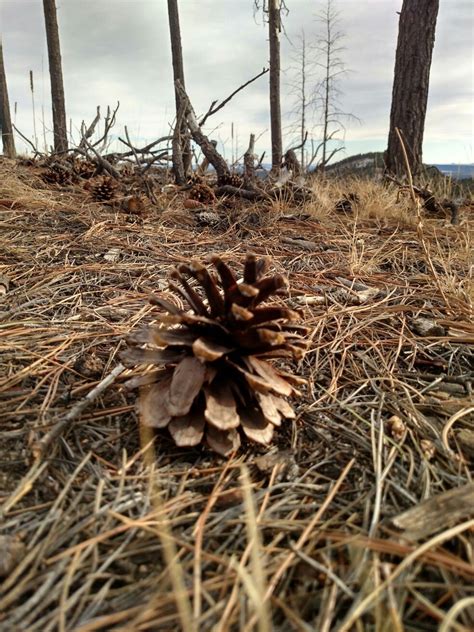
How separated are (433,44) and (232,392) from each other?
5238mm

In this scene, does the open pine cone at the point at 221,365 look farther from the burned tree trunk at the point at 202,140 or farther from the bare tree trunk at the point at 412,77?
the bare tree trunk at the point at 412,77

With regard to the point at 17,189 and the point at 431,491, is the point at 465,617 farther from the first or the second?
the point at 17,189

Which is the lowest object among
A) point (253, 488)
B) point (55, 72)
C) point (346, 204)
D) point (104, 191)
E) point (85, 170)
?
point (253, 488)

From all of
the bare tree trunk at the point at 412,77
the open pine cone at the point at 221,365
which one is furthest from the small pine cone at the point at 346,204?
the open pine cone at the point at 221,365

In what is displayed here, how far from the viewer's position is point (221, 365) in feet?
3.29

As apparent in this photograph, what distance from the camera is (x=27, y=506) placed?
0.81m

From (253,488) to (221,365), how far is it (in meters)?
0.28

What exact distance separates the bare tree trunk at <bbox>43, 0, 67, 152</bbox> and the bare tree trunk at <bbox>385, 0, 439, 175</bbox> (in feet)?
15.4

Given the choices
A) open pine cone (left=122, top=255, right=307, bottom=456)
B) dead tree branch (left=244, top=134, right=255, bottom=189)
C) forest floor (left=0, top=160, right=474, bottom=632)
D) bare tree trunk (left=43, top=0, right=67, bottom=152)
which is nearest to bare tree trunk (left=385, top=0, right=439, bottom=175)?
dead tree branch (left=244, top=134, right=255, bottom=189)

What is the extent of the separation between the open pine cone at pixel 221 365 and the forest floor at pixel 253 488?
2.8 inches

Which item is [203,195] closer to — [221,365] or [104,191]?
[104,191]

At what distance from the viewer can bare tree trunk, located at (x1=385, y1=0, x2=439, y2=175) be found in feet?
15.0

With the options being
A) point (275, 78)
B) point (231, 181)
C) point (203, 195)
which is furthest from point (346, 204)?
point (275, 78)

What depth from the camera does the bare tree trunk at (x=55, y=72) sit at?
6652 mm
